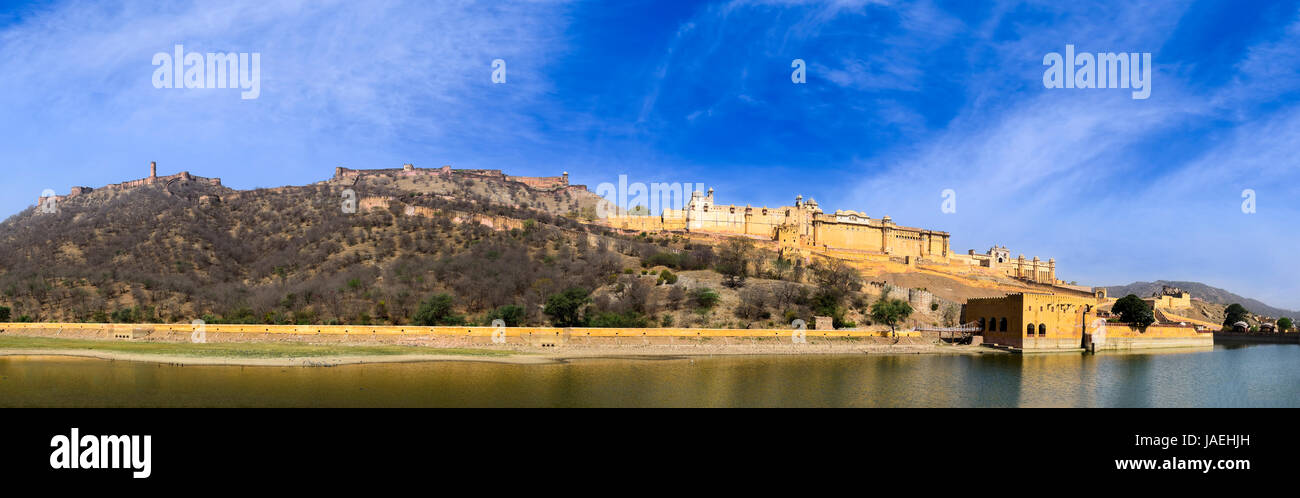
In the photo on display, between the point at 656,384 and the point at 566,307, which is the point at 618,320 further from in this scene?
the point at 656,384

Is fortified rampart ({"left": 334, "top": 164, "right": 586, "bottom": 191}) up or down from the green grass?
up

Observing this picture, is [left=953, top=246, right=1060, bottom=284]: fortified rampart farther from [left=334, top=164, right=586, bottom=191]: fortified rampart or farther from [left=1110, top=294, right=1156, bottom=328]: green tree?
[left=334, top=164, right=586, bottom=191]: fortified rampart

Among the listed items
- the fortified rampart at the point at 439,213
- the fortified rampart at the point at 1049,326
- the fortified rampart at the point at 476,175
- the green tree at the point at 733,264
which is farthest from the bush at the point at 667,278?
the fortified rampart at the point at 476,175

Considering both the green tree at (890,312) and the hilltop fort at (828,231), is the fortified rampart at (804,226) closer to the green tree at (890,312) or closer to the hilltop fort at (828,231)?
the hilltop fort at (828,231)

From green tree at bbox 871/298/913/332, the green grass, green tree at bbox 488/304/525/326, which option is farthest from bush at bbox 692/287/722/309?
the green grass

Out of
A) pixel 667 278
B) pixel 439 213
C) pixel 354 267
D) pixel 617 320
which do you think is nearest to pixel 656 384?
pixel 617 320
